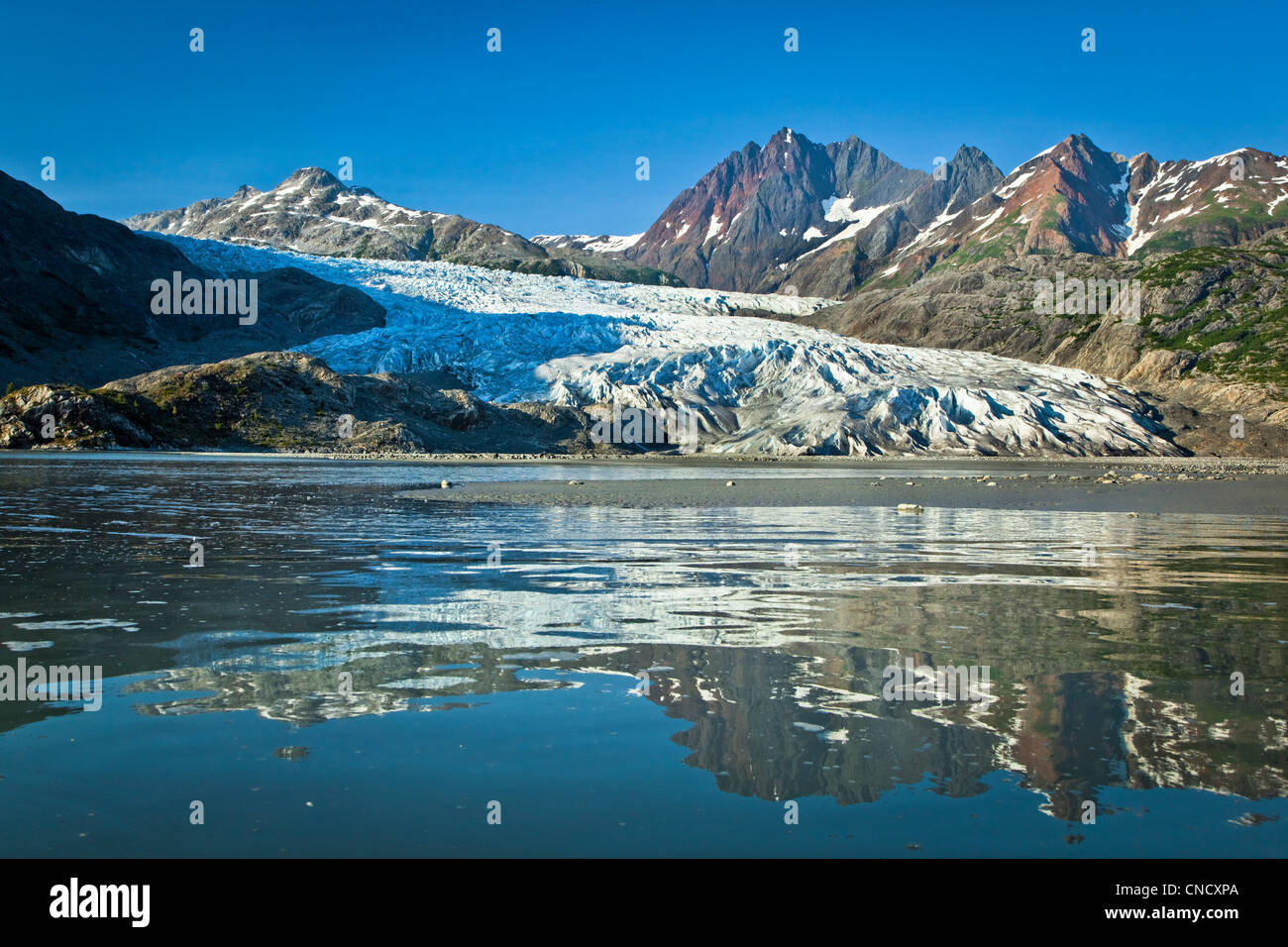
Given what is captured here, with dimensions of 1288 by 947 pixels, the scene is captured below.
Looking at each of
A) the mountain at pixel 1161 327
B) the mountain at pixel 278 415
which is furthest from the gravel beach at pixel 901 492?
the mountain at pixel 1161 327

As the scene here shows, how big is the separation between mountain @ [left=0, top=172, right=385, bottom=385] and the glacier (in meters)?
7.03

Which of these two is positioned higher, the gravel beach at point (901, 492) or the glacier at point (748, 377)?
the glacier at point (748, 377)

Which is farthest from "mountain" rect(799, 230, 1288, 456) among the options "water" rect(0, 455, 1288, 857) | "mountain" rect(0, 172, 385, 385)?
"water" rect(0, 455, 1288, 857)

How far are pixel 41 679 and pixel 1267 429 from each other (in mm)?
95787

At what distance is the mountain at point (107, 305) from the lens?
80000mm

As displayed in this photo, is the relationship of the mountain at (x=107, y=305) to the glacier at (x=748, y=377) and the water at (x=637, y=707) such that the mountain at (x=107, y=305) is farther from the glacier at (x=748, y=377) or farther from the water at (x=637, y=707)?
the water at (x=637, y=707)

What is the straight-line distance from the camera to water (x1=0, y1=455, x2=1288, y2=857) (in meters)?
4.65

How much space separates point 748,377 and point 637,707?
77159 millimetres

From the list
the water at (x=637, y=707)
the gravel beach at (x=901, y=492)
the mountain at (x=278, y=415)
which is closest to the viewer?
the water at (x=637, y=707)

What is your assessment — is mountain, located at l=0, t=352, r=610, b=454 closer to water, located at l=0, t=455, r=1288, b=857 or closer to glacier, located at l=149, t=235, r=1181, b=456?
glacier, located at l=149, t=235, r=1181, b=456

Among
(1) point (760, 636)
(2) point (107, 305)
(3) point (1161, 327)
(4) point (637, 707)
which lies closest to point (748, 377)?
(3) point (1161, 327)

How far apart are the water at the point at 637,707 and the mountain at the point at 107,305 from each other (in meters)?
74.8
